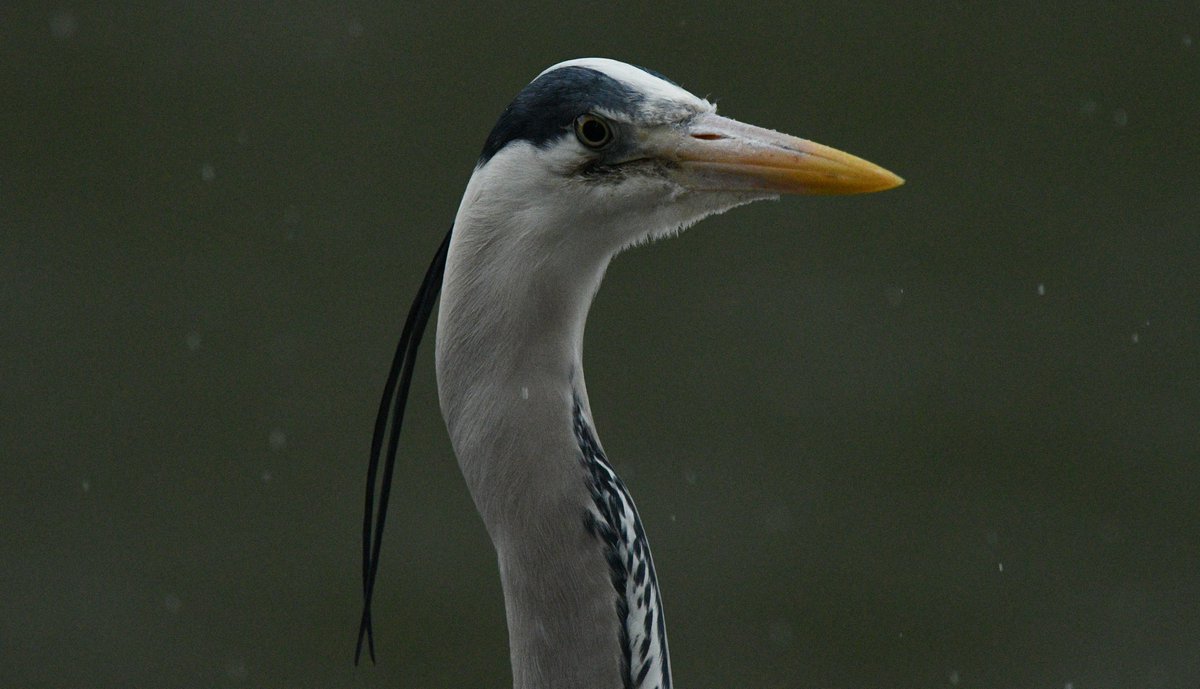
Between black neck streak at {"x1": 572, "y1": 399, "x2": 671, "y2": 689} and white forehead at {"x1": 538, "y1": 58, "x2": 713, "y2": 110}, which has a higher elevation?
white forehead at {"x1": 538, "y1": 58, "x2": 713, "y2": 110}

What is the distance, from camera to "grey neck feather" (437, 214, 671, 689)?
129 centimetres

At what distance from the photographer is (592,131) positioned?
1.27 meters

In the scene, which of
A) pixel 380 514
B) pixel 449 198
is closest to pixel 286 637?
pixel 449 198

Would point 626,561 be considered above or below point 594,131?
below

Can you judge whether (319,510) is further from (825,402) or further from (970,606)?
(970,606)

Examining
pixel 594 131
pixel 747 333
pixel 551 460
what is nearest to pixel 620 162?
pixel 594 131

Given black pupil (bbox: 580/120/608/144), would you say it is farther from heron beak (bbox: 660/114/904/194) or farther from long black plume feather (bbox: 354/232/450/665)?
long black plume feather (bbox: 354/232/450/665)

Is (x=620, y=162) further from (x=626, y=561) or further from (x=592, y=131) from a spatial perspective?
(x=626, y=561)

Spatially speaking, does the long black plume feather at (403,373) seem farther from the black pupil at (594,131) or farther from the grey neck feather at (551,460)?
the black pupil at (594,131)

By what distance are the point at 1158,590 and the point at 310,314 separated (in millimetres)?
2142

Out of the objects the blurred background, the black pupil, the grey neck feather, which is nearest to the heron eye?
the black pupil

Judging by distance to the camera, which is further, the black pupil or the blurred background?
the blurred background

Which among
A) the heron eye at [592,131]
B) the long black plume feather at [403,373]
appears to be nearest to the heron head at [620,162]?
the heron eye at [592,131]

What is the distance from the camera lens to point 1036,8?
11.2ft
